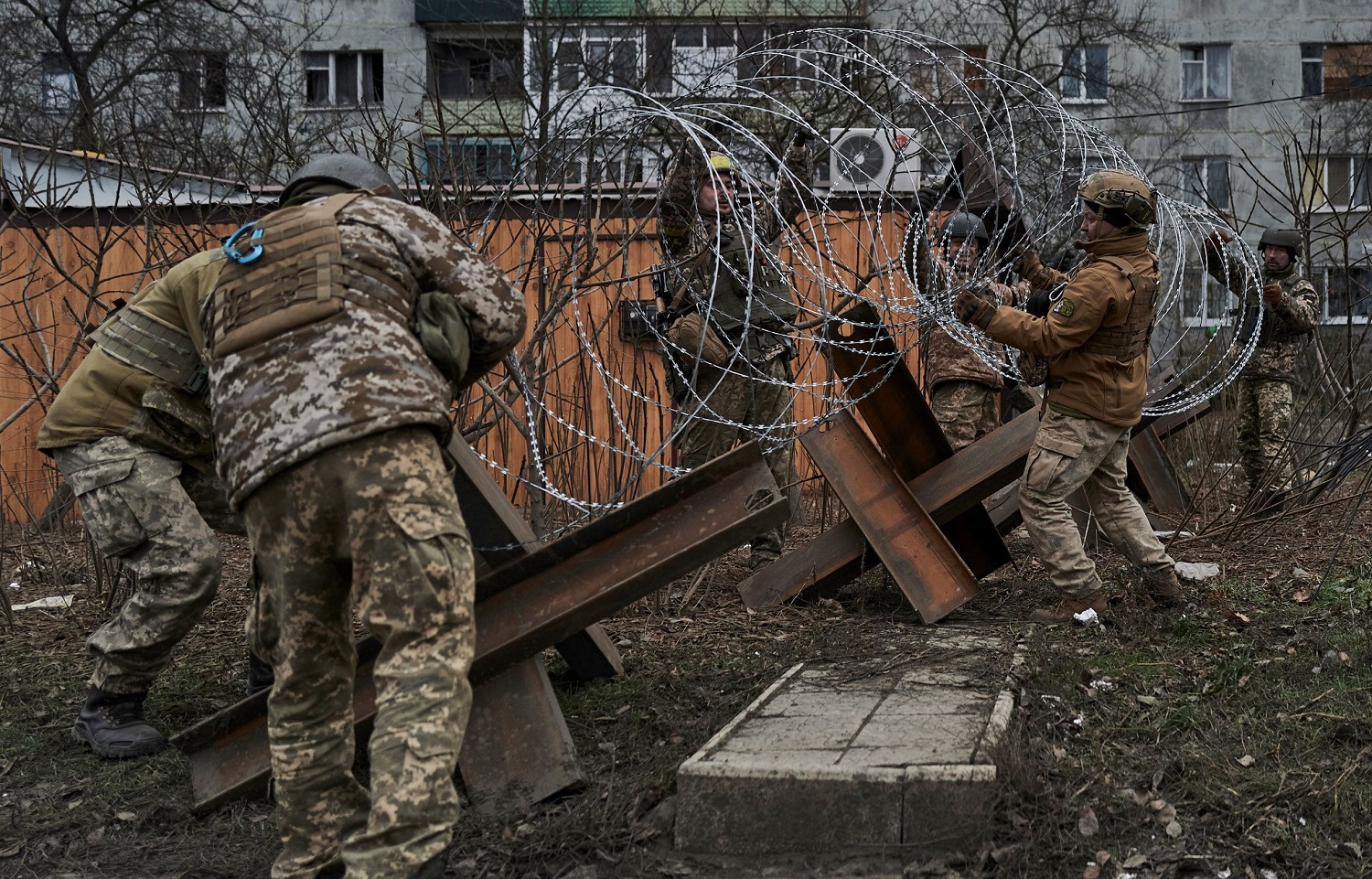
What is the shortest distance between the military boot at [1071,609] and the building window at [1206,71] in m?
27.1

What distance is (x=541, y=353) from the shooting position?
600cm

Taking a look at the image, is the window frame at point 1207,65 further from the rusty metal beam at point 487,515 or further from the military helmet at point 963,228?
the rusty metal beam at point 487,515

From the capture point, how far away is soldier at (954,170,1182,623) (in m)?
5.32

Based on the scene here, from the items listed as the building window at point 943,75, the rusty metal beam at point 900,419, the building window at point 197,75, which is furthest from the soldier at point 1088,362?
the building window at point 197,75

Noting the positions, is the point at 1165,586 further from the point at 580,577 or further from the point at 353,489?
the point at 353,489

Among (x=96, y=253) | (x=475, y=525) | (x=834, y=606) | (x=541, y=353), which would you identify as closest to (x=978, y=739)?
(x=475, y=525)

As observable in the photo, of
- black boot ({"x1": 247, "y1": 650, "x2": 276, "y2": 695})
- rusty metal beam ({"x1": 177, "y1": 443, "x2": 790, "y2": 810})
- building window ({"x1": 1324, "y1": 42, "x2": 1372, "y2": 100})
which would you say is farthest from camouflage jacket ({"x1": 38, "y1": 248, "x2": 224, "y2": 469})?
building window ({"x1": 1324, "y1": 42, "x2": 1372, "y2": 100})

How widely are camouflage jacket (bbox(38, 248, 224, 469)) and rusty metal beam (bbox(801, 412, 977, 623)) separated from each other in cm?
256

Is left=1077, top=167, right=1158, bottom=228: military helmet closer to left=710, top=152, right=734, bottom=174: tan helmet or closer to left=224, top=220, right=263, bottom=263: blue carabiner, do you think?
left=710, top=152, right=734, bottom=174: tan helmet

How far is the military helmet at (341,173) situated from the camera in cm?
341

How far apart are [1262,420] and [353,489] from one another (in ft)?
24.9

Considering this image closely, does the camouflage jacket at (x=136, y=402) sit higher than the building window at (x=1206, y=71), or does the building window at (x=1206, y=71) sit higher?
the building window at (x=1206, y=71)

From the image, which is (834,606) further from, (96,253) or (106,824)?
(96,253)

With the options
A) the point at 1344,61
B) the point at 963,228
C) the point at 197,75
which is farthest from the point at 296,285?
the point at 1344,61
